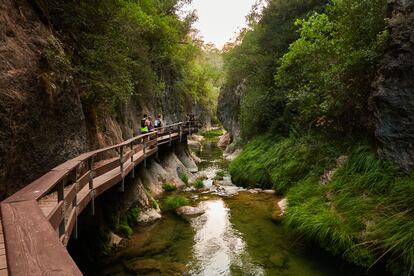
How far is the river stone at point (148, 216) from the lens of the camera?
34.1 ft

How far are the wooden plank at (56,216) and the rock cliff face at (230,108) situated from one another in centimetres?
2558

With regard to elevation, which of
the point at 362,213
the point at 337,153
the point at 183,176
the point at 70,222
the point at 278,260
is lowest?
the point at 278,260

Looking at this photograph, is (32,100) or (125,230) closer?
(32,100)

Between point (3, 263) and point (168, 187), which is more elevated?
point (3, 263)

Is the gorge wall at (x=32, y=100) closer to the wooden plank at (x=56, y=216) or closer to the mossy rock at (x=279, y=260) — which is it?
the wooden plank at (x=56, y=216)

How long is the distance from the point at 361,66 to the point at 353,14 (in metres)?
1.90

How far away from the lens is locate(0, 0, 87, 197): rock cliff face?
5.56 m

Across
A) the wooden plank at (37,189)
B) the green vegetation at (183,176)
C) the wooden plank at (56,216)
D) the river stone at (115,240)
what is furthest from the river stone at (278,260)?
the green vegetation at (183,176)

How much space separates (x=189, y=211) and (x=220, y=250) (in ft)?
10.4

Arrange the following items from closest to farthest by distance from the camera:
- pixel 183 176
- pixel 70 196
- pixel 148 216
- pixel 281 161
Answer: pixel 70 196 → pixel 148 216 → pixel 281 161 → pixel 183 176

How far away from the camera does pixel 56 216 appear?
3.97 meters

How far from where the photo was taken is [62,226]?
458cm

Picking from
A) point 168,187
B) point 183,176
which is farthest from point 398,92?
point 183,176

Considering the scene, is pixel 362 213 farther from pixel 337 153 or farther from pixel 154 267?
pixel 154 267
